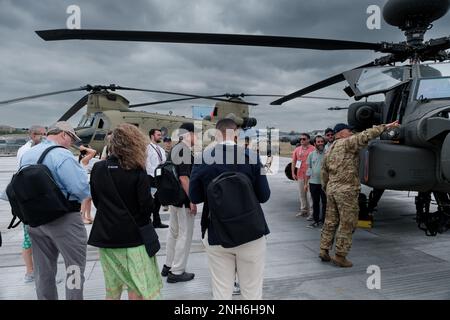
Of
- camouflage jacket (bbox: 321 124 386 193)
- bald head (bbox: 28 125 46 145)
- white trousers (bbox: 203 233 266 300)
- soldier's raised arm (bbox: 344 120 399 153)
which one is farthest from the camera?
bald head (bbox: 28 125 46 145)

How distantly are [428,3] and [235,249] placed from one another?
181 inches

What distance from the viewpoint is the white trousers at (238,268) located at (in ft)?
7.98

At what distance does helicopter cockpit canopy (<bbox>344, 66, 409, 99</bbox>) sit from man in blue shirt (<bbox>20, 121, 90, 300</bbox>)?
4155mm

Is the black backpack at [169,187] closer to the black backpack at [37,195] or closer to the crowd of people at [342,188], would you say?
the black backpack at [37,195]

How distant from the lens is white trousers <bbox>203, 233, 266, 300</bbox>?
2432 millimetres

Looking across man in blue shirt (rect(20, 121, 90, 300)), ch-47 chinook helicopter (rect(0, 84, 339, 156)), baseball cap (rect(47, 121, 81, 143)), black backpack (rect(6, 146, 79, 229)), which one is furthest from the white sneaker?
ch-47 chinook helicopter (rect(0, 84, 339, 156))

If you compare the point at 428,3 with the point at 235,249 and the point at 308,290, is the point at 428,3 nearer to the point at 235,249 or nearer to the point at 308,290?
the point at 308,290

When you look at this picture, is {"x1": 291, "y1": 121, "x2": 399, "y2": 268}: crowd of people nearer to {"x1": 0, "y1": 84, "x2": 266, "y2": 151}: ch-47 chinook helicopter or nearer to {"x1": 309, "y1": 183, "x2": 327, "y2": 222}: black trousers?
{"x1": 309, "y1": 183, "x2": 327, "y2": 222}: black trousers

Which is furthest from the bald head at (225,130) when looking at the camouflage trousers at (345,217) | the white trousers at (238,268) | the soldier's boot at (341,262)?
the soldier's boot at (341,262)

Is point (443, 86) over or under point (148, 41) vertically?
under

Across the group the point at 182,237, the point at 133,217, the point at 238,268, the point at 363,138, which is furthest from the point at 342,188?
the point at 133,217

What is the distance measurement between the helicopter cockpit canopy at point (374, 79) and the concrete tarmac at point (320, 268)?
2188 mm
